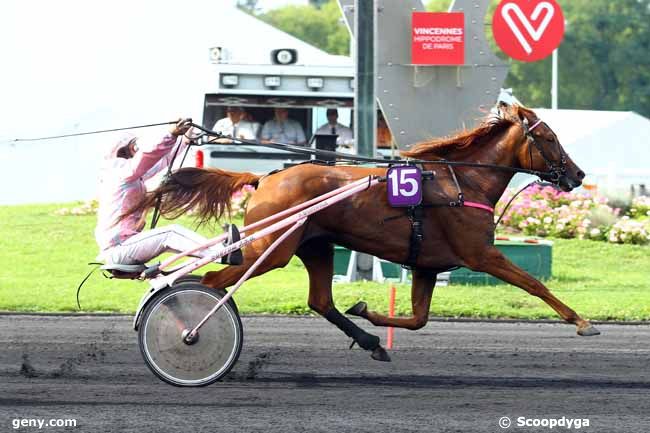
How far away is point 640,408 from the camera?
24.4ft

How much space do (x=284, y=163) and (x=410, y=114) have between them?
421 cm

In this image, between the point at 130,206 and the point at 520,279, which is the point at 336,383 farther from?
the point at 130,206

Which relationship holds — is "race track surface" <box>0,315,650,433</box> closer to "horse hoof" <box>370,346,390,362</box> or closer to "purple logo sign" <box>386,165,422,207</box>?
"horse hoof" <box>370,346,390,362</box>

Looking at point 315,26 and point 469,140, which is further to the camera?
point 315,26

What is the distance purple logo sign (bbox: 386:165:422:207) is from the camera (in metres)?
8.53

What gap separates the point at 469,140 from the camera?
9133 millimetres

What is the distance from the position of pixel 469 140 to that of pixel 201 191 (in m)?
1.88

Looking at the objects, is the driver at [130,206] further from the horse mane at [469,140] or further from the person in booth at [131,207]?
the horse mane at [469,140]

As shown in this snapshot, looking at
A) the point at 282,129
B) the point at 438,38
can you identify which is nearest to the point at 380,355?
the point at 438,38

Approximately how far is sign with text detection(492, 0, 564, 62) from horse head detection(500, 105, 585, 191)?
7.80m

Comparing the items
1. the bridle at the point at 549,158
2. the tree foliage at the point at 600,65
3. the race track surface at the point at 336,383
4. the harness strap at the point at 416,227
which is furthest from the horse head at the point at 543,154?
the tree foliage at the point at 600,65

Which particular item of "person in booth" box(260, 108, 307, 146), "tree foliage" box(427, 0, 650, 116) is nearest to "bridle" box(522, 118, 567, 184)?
"person in booth" box(260, 108, 307, 146)

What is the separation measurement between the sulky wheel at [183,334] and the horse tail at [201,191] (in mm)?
886

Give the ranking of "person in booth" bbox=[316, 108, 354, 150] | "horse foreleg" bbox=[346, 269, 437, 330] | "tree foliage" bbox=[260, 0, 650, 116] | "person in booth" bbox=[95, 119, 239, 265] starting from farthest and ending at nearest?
"tree foliage" bbox=[260, 0, 650, 116] → "person in booth" bbox=[316, 108, 354, 150] → "horse foreleg" bbox=[346, 269, 437, 330] → "person in booth" bbox=[95, 119, 239, 265]
